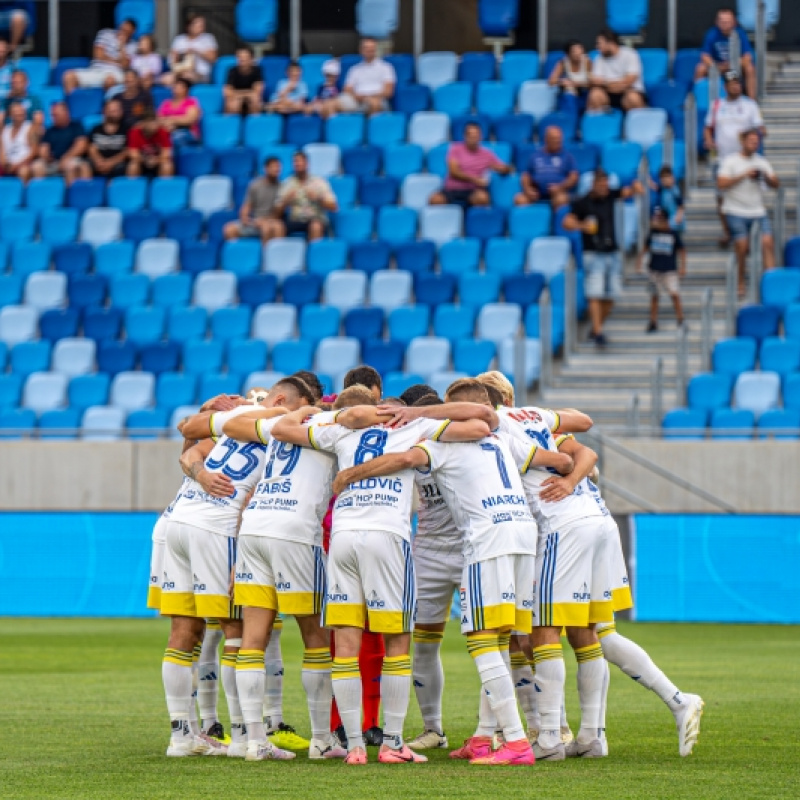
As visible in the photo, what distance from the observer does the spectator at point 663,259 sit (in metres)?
20.9

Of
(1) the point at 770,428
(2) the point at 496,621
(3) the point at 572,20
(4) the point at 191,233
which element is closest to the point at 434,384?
(1) the point at 770,428

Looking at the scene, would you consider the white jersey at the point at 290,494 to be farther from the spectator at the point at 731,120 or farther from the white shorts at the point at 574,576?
the spectator at the point at 731,120

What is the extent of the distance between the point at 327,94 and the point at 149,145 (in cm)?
268

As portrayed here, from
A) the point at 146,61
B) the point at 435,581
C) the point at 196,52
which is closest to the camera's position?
the point at 435,581

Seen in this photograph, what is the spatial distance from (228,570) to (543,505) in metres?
1.71

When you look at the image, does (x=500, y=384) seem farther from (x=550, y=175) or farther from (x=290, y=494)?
(x=550, y=175)

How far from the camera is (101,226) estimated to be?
2405 cm

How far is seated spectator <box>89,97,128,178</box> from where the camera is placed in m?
24.9

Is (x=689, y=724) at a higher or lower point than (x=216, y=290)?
lower

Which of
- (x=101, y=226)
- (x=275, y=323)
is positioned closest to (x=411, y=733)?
(x=275, y=323)

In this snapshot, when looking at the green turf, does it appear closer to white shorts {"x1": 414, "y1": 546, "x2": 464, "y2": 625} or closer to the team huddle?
the team huddle

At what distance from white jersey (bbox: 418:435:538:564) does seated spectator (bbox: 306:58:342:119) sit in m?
16.7

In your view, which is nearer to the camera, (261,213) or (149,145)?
(261,213)

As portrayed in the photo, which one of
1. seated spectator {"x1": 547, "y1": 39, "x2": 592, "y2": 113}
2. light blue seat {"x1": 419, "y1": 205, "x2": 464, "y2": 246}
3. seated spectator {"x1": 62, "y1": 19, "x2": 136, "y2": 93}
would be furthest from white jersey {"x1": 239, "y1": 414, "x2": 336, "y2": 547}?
seated spectator {"x1": 62, "y1": 19, "x2": 136, "y2": 93}
